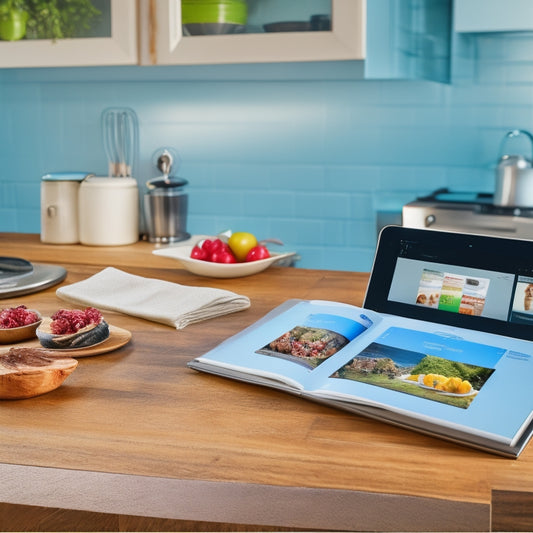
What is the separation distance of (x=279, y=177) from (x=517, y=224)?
35.3 inches

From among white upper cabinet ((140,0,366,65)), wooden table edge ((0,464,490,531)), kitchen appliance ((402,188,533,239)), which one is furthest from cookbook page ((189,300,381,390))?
kitchen appliance ((402,188,533,239))

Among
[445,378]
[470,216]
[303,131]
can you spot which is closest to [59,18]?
[303,131]

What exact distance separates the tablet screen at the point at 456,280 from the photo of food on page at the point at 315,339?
97mm

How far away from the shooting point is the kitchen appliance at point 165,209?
8.75 ft

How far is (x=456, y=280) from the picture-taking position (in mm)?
1290

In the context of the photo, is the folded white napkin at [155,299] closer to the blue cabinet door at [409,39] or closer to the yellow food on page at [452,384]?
the yellow food on page at [452,384]

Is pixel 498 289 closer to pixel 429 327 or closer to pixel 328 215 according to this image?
pixel 429 327

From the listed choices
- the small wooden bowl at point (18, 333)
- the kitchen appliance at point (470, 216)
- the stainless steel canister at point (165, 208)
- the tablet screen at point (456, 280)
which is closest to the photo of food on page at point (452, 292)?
the tablet screen at point (456, 280)

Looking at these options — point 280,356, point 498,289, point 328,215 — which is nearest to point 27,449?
point 280,356

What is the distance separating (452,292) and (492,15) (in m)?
1.64

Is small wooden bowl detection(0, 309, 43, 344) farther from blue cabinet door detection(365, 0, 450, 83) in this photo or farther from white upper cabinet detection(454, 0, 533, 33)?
white upper cabinet detection(454, 0, 533, 33)

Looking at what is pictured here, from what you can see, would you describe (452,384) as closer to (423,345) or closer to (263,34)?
(423,345)

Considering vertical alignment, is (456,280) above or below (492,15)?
below

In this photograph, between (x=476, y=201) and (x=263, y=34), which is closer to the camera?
(x=263, y=34)
